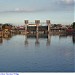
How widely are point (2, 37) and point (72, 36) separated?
8.50 feet

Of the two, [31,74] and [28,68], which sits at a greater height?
[31,74]

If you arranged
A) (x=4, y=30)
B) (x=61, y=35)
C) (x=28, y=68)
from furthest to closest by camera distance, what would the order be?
1. (x=61, y=35)
2. (x=4, y=30)
3. (x=28, y=68)

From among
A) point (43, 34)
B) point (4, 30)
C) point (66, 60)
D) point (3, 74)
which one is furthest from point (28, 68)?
point (43, 34)

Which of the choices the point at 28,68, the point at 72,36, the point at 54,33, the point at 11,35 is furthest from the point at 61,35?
the point at 28,68

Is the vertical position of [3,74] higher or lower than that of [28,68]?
higher

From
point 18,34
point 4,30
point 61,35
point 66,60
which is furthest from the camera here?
point 61,35

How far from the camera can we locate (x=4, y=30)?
9758 mm

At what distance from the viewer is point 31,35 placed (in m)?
11.8

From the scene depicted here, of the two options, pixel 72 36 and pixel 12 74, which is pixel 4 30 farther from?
pixel 12 74

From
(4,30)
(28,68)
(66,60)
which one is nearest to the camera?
(28,68)

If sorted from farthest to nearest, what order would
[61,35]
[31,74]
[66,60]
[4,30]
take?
[61,35]
[4,30]
[66,60]
[31,74]

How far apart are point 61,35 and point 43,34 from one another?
762mm

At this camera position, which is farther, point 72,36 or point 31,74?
point 72,36

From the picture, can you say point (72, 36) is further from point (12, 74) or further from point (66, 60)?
point (12, 74)
